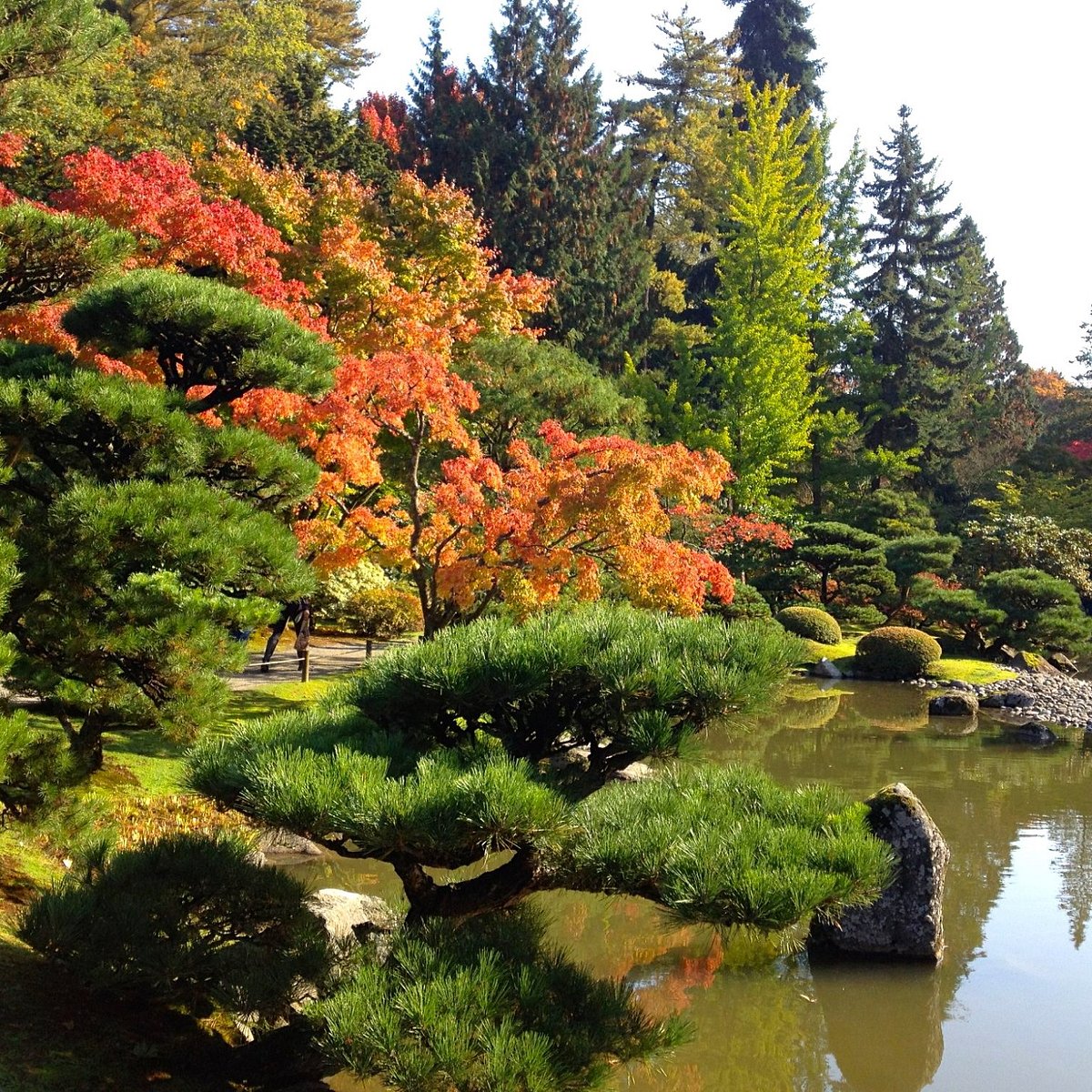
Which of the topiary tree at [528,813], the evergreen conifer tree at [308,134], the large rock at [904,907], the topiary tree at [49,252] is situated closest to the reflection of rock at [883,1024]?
the large rock at [904,907]

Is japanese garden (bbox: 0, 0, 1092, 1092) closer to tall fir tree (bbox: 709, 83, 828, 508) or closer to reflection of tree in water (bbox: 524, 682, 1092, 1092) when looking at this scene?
reflection of tree in water (bbox: 524, 682, 1092, 1092)

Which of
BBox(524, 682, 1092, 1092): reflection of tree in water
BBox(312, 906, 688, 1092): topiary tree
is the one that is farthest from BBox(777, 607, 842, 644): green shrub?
BBox(312, 906, 688, 1092): topiary tree

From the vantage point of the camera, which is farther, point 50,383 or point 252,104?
point 252,104

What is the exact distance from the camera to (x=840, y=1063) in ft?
15.9

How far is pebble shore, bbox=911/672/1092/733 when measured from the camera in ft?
47.1

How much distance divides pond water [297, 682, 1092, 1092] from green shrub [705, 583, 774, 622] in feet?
26.1

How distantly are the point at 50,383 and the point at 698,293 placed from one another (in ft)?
83.4

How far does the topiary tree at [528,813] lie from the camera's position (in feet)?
9.97

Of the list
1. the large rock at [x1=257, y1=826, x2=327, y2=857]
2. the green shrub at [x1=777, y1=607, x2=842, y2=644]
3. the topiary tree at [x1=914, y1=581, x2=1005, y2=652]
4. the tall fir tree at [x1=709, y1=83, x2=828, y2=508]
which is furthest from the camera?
the tall fir tree at [x1=709, y1=83, x2=828, y2=508]

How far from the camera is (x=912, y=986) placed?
565 cm

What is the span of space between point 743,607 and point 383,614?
6446 mm

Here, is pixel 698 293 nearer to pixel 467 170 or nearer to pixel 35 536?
pixel 467 170

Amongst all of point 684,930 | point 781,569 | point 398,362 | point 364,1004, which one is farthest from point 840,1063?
point 781,569

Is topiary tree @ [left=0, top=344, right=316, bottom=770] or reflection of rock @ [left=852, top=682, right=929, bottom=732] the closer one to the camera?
topiary tree @ [left=0, top=344, right=316, bottom=770]
